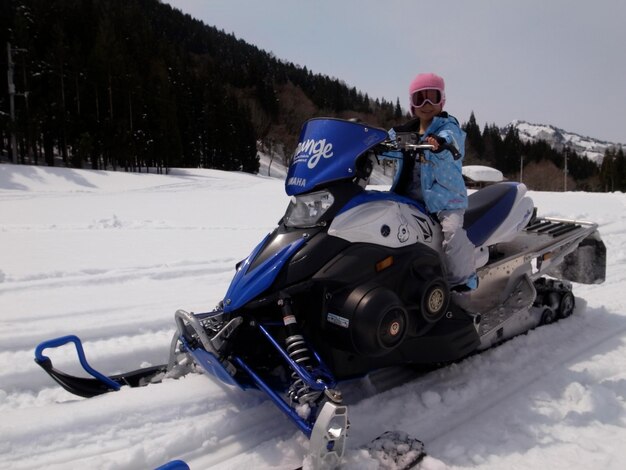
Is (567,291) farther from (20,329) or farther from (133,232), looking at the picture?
(133,232)

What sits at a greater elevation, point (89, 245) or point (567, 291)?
point (567, 291)

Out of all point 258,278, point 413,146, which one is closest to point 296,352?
point 258,278

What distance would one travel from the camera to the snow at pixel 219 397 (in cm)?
227

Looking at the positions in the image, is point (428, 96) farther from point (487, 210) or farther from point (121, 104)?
point (121, 104)

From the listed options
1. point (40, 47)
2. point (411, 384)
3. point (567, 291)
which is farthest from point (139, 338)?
point (40, 47)

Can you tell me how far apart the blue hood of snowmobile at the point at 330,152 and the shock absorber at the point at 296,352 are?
0.72 metres

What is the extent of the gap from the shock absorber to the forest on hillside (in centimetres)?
1903

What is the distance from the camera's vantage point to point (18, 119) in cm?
2417

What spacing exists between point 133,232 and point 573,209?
10.6 meters

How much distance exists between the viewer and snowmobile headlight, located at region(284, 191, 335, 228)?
258cm

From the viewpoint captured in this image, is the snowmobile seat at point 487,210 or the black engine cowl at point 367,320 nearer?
the black engine cowl at point 367,320

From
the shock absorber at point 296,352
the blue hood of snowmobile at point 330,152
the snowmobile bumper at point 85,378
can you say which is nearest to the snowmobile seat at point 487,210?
the blue hood of snowmobile at point 330,152

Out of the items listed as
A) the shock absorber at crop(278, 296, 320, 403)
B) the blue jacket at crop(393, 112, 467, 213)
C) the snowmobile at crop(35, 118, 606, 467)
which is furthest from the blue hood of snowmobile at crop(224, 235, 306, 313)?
the blue jacket at crop(393, 112, 467, 213)

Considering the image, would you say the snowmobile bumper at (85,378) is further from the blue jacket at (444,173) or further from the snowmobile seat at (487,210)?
the snowmobile seat at (487,210)
